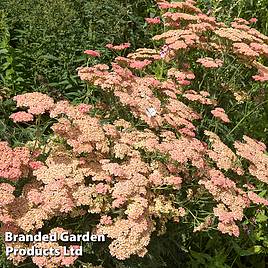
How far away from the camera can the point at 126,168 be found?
113 inches

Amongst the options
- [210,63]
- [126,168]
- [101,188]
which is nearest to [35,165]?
[101,188]

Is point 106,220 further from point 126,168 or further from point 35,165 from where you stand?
point 35,165

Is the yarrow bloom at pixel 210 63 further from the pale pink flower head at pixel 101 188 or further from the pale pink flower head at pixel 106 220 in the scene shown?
the pale pink flower head at pixel 106 220

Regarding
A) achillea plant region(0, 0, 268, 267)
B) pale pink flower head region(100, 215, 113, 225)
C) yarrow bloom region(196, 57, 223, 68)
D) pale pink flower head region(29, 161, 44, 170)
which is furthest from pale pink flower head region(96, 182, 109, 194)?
yarrow bloom region(196, 57, 223, 68)

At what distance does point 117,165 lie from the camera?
2.84 metres

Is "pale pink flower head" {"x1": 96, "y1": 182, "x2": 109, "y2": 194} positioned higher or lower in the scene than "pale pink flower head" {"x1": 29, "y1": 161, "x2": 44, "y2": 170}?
lower

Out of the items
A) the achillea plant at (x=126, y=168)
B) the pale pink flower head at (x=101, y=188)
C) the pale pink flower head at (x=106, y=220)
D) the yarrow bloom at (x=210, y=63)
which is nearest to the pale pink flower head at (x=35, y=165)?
the achillea plant at (x=126, y=168)

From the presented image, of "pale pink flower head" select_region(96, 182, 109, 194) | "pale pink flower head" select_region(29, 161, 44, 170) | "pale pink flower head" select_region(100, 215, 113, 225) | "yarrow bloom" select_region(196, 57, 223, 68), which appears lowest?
"pale pink flower head" select_region(100, 215, 113, 225)

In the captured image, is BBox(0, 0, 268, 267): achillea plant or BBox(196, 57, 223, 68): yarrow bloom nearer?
BBox(0, 0, 268, 267): achillea plant

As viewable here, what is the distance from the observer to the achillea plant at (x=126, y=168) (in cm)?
270

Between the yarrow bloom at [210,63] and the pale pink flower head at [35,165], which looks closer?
the pale pink flower head at [35,165]

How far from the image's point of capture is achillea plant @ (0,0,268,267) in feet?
8.86

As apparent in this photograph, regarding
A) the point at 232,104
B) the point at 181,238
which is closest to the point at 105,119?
the point at 181,238

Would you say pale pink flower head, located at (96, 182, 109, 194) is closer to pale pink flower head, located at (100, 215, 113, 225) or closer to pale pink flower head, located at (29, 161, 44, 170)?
pale pink flower head, located at (100, 215, 113, 225)
